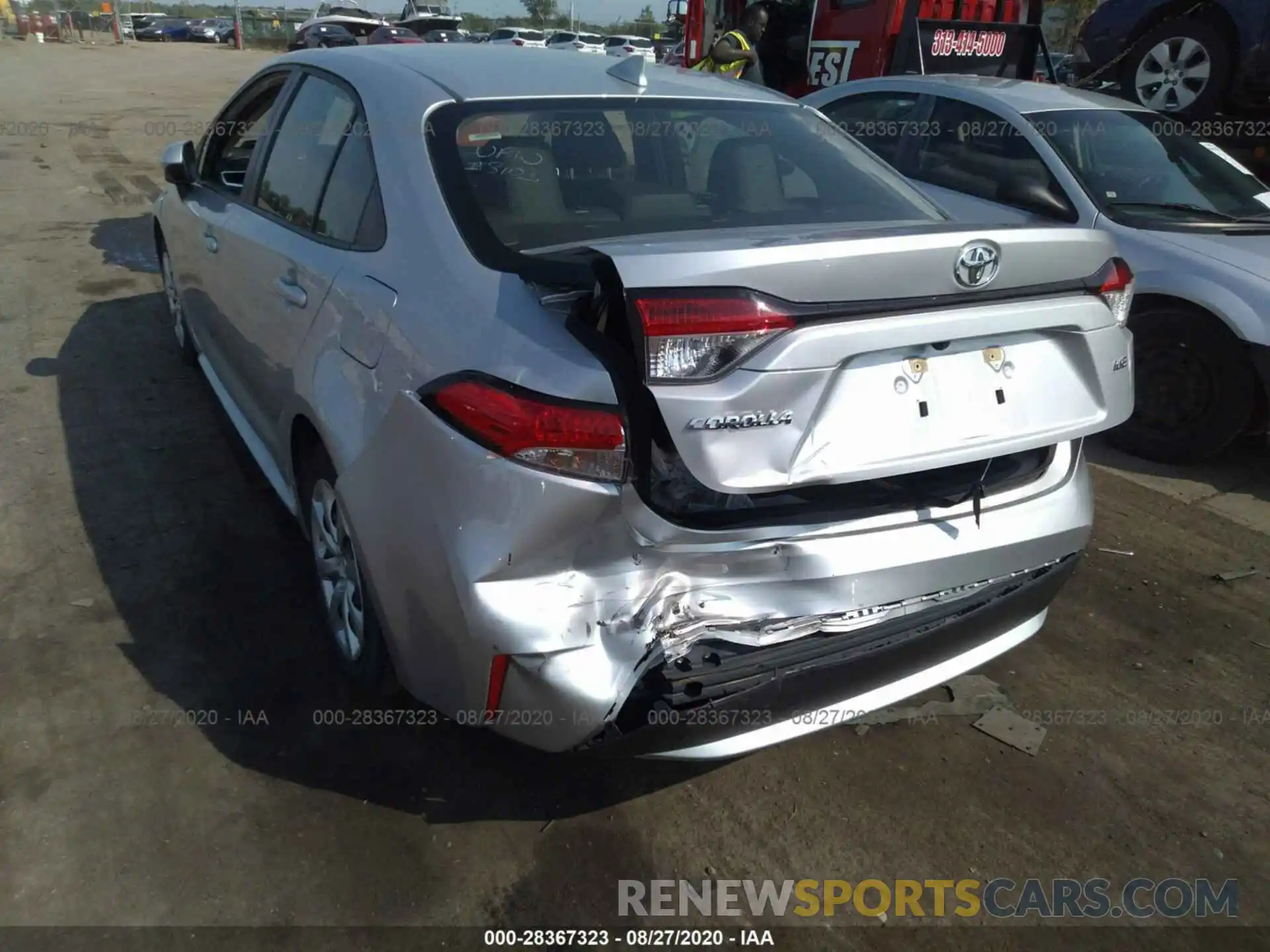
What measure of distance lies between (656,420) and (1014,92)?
4776 mm

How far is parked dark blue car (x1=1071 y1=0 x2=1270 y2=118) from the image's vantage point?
26.0 ft

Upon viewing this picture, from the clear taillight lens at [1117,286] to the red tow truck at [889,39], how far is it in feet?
21.4

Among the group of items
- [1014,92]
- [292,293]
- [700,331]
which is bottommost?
[292,293]

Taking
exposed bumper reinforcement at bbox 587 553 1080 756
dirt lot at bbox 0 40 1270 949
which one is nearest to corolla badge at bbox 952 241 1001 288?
exposed bumper reinforcement at bbox 587 553 1080 756

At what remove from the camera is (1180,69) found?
8.47 m

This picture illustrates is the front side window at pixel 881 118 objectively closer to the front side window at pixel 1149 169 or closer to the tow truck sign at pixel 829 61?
the front side window at pixel 1149 169

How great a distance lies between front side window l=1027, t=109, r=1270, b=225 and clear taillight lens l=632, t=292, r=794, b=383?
12.6 ft

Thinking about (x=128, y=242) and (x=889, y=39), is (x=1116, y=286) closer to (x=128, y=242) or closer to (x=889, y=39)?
(x=889, y=39)

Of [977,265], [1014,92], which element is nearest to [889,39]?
[1014,92]

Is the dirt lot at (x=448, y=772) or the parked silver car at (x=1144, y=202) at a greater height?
the parked silver car at (x=1144, y=202)

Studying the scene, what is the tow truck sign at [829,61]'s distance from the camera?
9.15 m

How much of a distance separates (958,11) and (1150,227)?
18.5 feet

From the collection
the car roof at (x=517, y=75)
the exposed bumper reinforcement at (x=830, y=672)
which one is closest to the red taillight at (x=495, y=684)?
the exposed bumper reinforcement at (x=830, y=672)

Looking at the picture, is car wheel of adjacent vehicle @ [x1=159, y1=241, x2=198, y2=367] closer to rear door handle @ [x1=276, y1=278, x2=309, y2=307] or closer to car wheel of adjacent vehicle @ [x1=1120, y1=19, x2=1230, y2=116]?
rear door handle @ [x1=276, y1=278, x2=309, y2=307]
